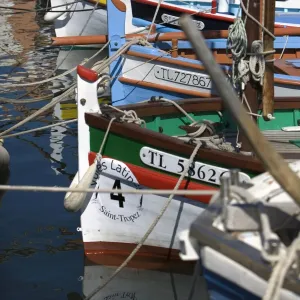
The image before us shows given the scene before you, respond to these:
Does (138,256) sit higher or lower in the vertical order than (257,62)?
lower

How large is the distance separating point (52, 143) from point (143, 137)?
4.37m

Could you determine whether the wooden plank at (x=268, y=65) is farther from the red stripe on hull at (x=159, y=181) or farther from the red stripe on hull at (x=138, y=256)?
the red stripe on hull at (x=138, y=256)

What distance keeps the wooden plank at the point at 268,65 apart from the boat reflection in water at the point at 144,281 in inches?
56.8

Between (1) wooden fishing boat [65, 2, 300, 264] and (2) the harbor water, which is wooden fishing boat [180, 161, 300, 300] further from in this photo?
(2) the harbor water

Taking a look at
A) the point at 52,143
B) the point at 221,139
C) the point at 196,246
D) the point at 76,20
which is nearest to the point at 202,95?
the point at 52,143

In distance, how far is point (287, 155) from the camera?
229 inches

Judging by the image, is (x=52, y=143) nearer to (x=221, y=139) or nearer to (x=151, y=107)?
(x=151, y=107)

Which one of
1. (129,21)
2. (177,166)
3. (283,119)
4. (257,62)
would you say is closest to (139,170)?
(177,166)

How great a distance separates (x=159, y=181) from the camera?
19.3 feet

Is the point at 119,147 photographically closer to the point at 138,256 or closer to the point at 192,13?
the point at 138,256

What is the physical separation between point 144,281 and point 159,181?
0.89 m

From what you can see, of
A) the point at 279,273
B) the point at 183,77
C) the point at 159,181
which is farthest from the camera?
the point at 183,77

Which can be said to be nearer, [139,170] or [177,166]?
[177,166]

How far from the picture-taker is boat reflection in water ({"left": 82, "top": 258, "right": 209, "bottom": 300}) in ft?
19.8
